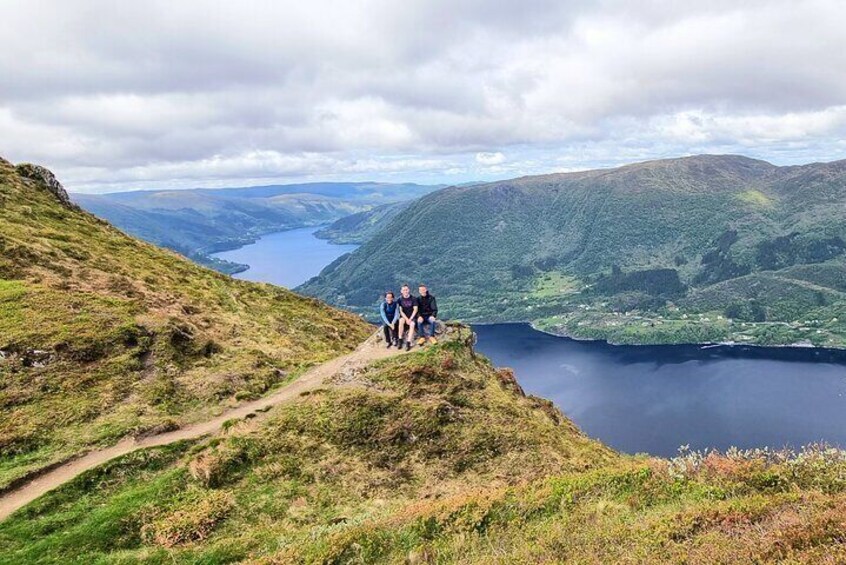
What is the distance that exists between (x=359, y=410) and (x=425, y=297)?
29.4ft

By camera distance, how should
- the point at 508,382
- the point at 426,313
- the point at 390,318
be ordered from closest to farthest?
1. the point at 426,313
2. the point at 390,318
3. the point at 508,382

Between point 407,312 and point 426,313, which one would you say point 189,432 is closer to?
point 407,312

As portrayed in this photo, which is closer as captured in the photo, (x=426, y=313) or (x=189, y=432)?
(x=189, y=432)

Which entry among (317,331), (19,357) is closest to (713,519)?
(19,357)

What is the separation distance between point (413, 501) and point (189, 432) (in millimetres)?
10293

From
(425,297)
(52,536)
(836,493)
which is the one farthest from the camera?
(425,297)

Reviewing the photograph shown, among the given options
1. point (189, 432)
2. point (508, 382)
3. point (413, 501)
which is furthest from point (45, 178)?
point (413, 501)

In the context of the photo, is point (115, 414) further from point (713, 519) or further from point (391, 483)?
point (713, 519)

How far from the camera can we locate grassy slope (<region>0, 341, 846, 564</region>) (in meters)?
11.9

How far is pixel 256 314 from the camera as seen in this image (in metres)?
47.3

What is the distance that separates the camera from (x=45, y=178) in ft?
204

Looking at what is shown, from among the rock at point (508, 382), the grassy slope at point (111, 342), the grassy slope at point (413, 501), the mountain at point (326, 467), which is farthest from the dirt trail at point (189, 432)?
the rock at point (508, 382)

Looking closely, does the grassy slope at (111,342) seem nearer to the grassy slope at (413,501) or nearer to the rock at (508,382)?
the grassy slope at (413,501)

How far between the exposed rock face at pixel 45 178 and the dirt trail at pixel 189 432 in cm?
5073
